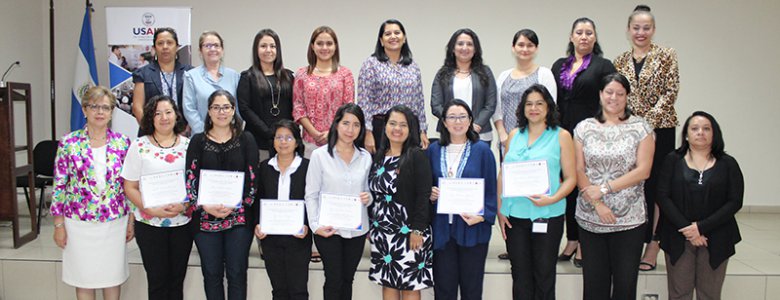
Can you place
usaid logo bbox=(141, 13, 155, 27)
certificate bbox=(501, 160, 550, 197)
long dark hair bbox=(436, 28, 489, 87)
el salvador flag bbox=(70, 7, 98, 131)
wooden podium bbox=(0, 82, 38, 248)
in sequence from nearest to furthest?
1. certificate bbox=(501, 160, 550, 197)
2. long dark hair bbox=(436, 28, 489, 87)
3. wooden podium bbox=(0, 82, 38, 248)
4. usaid logo bbox=(141, 13, 155, 27)
5. el salvador flag bbox=(70, 7, 98, 131)

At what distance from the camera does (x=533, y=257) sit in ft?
9.86

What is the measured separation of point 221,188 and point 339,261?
2.44ft

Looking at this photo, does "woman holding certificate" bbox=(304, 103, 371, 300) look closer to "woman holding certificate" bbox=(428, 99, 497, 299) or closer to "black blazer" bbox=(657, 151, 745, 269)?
"woman holding certificate" bbox=(428, 99, 497, 299)

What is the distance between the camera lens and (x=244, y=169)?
3.05 meters

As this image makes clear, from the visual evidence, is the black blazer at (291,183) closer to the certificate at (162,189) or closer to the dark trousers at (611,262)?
the certificate at (162,189)

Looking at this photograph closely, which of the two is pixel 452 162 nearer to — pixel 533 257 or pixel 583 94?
pixel 533 257

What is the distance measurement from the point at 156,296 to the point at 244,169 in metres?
0.86

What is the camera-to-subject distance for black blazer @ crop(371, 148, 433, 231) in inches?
115

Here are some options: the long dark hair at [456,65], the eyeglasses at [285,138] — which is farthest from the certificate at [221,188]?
the long dark hair at [456,65]

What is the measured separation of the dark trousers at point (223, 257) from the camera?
9.92 feet

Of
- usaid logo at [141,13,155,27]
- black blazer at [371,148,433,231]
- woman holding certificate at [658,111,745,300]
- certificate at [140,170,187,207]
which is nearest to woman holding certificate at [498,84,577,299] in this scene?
black blazer at [371,148,433,231]

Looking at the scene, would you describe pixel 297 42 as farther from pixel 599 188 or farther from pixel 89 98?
pixel 599 188

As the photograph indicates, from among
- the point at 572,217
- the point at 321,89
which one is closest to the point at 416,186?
the point at 321,89

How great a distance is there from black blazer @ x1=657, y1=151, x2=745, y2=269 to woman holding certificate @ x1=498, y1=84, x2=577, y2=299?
1.96ft
